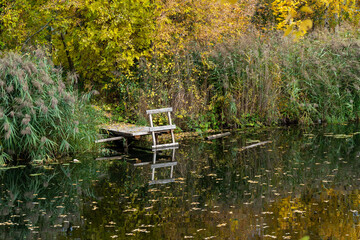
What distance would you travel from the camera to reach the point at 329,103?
14406 millimetres

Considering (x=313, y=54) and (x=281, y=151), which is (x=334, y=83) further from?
(x=281, y=151)

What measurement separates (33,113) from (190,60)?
5593mm

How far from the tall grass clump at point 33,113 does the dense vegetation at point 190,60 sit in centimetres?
246

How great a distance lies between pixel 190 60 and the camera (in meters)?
13.6

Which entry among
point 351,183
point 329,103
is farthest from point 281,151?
point 329,103

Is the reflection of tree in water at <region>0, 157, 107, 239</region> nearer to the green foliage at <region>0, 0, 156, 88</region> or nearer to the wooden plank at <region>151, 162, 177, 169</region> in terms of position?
the wooden plank at <region>151, 162, 177, 169</region>

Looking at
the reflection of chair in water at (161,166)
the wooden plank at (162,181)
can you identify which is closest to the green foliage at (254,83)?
the reflection of chair in water at (161,166)

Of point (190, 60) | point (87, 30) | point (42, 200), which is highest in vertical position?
point (87, 30)

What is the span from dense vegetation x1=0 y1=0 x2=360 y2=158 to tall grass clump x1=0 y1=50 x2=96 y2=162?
2.46 meters

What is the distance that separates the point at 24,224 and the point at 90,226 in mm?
838

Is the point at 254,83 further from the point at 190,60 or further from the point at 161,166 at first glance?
the point at 161,166

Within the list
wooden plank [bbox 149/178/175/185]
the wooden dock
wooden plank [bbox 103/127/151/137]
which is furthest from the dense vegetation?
wooden plank [bbox 149/178/175/185]

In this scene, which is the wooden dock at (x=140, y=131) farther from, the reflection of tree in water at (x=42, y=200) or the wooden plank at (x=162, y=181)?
the wooden plank at (x=162, y=181)

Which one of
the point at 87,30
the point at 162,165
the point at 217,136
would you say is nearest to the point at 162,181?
the point at 162,165
